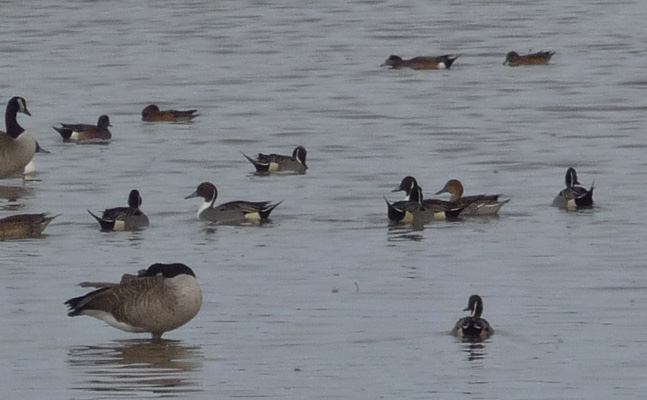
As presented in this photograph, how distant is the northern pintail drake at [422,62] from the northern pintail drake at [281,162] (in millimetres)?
13742

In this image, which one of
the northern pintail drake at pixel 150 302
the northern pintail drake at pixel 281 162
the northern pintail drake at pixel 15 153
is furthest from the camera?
the northern pintail drake at pixel 15 153

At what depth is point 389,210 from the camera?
1944 centimetres

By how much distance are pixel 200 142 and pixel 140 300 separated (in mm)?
14330

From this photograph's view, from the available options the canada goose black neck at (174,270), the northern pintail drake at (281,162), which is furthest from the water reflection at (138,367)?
the northern pintail drake at (281,162)

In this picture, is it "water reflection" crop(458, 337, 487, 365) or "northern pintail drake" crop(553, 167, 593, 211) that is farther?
"northern pintail drake" crop(553, 167, 593, 211)

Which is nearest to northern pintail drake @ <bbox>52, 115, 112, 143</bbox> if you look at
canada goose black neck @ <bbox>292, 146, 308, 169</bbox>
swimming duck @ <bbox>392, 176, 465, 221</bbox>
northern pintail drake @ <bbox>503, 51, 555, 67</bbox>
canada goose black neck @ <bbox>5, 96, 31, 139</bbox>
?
canada goose black neck @ <bbox>5, 96, 31, 139</bbox>

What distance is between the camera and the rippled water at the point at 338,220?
12.2 meters

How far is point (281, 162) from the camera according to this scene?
23531mm

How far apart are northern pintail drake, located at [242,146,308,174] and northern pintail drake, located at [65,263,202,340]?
10170mm

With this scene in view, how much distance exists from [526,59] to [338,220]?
18766 millimetres

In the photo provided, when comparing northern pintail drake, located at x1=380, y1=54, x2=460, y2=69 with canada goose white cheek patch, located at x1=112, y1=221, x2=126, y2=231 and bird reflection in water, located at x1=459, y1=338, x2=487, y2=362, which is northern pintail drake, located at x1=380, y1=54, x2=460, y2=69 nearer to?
canada goose white cheek patch, located at x1=112, y1=221, x2=126, y2=231

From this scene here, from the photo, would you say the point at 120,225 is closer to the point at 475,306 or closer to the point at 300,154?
the point at 300,154

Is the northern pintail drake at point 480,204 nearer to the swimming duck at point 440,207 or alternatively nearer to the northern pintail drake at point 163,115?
the swimming duck at point 440,207

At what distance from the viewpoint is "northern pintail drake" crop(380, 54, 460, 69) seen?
37469 mm
